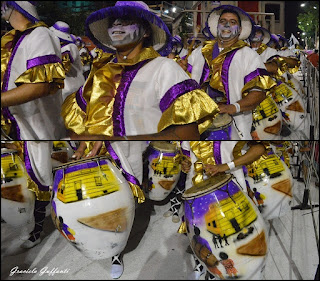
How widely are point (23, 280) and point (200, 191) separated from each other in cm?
60

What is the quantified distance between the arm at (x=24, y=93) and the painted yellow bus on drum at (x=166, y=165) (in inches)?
16.1

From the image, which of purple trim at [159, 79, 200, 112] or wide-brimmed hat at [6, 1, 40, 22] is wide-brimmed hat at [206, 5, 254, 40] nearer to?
purple trim at [159, 79, 200, 112]

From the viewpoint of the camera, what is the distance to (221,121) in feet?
3.16

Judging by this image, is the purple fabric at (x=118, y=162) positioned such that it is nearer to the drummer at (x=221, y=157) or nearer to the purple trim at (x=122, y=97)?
the purple trim at (x=122, y=97)

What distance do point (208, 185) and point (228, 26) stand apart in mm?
485

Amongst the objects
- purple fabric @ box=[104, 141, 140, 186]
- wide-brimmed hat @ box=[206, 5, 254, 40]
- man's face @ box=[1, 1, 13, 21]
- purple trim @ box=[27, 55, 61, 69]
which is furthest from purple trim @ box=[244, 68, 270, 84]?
man's face @ box=[1, 1, 13, 21]

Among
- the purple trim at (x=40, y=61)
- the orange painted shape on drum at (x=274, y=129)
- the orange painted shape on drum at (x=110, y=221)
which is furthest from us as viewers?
the orange painted shape on drum at (x=274, y=129)

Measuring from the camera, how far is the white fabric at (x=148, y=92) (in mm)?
859

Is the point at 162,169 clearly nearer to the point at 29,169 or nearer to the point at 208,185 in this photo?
the point at 208,185

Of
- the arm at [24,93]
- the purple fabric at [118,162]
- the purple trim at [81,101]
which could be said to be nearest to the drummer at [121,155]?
the purple fabric at [118,162]

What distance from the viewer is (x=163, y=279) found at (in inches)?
38.7

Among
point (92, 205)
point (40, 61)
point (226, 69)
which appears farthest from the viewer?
point (226, 69)

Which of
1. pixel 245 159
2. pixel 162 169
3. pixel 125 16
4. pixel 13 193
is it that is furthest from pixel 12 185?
pixel 245 159

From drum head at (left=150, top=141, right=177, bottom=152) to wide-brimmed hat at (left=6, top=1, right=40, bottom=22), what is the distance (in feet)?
1.51
